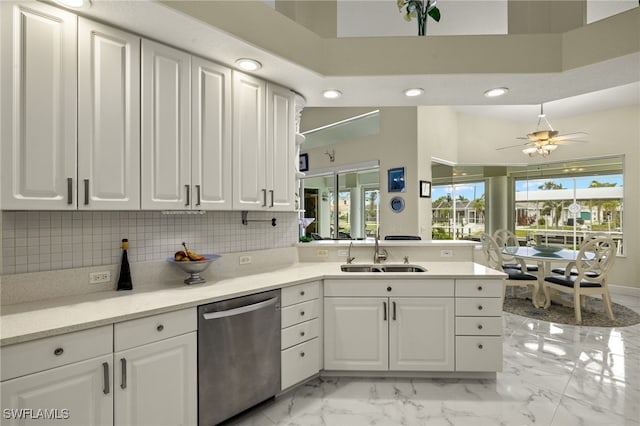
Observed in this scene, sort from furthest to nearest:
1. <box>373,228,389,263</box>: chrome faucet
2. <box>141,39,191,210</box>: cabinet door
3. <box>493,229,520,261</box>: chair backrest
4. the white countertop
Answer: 1. <box>493,229,520,261</box>: chair backrest
2. <box>373,228,389,263</box>: chrome faucet
3. <box>141,39,191,210</box>: cabinet door
4. the white countertop

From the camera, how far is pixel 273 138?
2633 millimetres

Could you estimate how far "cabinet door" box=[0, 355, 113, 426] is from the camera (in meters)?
Result: 1.26

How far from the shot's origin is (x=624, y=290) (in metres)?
5.25

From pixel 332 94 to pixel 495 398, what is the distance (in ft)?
9.10

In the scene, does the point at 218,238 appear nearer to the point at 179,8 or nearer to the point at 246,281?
the point at 246,281

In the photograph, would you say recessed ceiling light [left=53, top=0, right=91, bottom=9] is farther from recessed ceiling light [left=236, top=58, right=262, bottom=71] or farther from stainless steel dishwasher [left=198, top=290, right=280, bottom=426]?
stainless steel dishwasher [left=198, top=290, right=280, bottom=426]

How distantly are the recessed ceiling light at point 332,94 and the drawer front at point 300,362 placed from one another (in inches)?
83.2

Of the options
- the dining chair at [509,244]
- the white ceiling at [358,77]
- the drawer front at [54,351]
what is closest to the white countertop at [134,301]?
the drawer front at [54,351]

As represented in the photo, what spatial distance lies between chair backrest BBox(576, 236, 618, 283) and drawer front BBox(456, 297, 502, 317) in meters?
2.29

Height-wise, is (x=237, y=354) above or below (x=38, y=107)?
below

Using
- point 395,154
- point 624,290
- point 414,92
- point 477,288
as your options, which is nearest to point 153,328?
point 477,288

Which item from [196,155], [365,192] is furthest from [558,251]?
[196,155]

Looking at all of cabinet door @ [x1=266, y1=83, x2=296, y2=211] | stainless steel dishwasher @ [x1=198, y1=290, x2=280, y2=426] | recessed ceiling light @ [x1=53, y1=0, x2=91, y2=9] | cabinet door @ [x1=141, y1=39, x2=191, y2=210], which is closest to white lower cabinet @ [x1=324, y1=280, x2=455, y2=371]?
stainless steel dishwasher @ [x1=198, y1=290, x2=280, y2=426]

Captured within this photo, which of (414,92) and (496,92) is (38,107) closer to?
(414,92)
